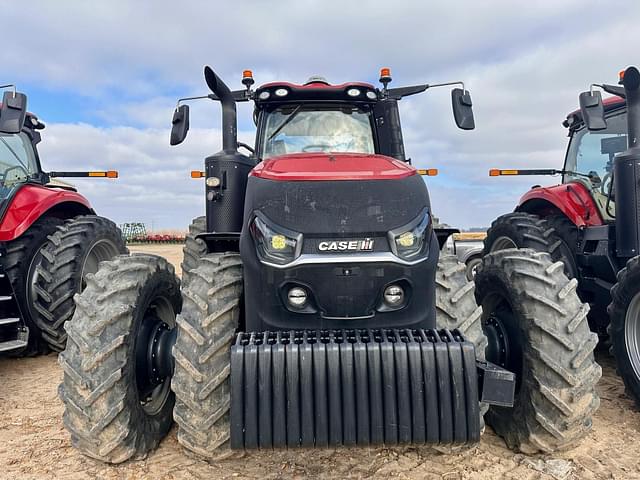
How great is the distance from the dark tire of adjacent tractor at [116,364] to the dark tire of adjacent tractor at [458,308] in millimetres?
1741

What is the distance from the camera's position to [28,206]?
16.3ft

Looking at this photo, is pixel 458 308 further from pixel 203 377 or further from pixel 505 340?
pixel 203 377

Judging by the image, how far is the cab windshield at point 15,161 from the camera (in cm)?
568

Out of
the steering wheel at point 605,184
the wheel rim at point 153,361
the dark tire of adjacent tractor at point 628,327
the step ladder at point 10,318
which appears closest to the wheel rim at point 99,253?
the step ladder at point 10,318

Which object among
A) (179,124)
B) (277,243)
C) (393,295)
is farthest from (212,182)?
(393,295)

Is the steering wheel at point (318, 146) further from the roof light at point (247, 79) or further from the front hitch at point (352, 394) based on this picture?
the front hitch at point (352, 394)

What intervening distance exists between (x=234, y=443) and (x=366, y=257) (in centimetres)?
110

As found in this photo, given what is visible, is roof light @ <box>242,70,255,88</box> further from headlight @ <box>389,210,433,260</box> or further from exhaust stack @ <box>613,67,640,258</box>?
exhaust stack @ <box>613,67,640,258</box>

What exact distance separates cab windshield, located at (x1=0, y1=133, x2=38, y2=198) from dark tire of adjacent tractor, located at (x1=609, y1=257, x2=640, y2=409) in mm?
6329

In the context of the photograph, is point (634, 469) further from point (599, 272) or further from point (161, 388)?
point (161, 388)

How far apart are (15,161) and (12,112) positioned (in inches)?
82.5

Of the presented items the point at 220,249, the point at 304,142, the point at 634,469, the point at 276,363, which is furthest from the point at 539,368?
the point at 304,142

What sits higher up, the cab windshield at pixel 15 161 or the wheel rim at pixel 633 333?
the cab windshield at pixel 15 161

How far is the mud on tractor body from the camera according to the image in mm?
2193
